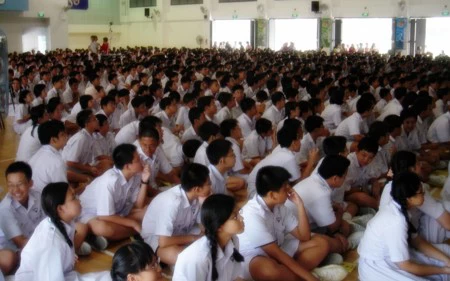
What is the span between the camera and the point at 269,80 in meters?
10.1

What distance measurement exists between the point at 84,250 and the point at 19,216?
2.10 feet

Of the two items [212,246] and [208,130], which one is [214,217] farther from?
[208,130]

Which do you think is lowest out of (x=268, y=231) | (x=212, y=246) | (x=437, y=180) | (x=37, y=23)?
(x=437, y=180)

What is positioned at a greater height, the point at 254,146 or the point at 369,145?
the point at 369,145

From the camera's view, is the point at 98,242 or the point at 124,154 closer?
the point at 124,154

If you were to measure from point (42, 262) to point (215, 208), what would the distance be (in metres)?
1.04

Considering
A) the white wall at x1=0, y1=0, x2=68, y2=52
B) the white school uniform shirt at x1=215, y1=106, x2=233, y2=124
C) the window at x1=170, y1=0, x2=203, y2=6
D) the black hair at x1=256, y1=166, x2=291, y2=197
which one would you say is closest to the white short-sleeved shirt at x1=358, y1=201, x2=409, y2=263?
the black hair at x1=256, y1=166, x2=291, y2=197

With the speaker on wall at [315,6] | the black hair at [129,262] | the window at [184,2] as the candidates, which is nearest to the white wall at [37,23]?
the window at [184,2]

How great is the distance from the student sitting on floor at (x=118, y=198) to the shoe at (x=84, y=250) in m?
0.12

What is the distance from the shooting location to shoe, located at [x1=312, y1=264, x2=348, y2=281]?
3867 millimetres

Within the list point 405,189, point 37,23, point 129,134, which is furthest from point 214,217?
point 37,23

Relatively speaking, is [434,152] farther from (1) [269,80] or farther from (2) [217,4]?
(2) [217,4]

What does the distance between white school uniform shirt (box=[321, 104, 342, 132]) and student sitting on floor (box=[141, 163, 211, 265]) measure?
4338mm

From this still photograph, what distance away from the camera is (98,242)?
14.5 ft
